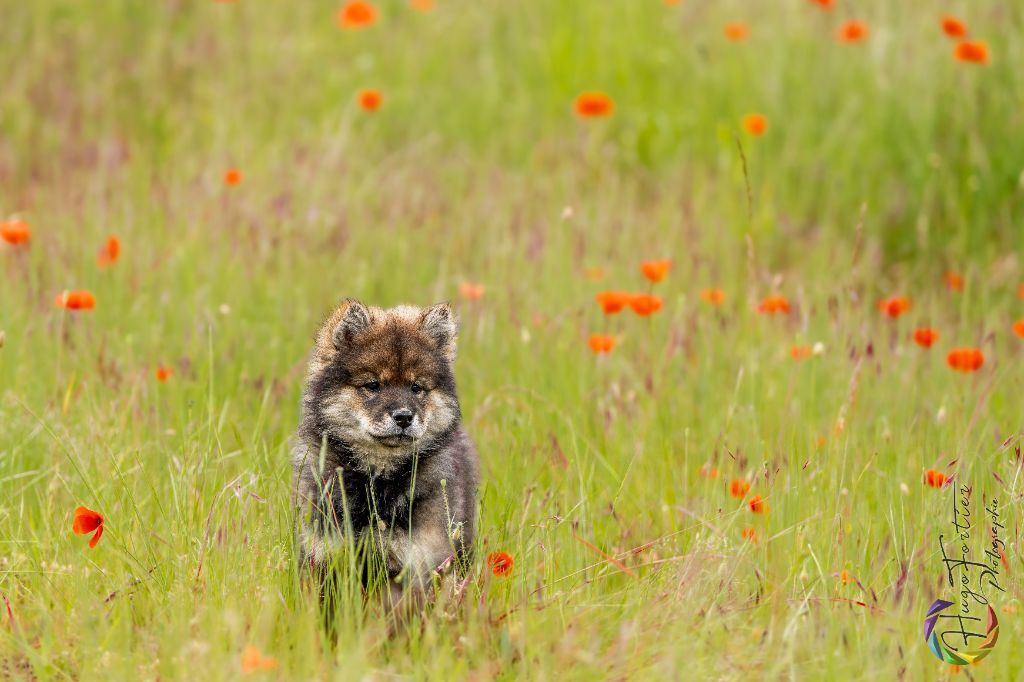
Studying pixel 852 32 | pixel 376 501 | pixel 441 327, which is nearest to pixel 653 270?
pixel 441 327

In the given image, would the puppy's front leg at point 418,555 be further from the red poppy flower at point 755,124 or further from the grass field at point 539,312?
the red poppy flower at point 755,124

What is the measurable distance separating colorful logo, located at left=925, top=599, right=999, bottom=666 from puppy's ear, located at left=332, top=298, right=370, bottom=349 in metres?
2.14

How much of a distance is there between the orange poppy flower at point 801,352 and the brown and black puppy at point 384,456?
1797 millimetres

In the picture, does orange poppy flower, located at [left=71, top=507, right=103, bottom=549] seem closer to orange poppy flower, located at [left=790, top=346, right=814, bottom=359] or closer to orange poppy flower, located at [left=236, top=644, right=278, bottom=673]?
orange poppy flower, located at [left=236, top=644, right=278, bottom=673]

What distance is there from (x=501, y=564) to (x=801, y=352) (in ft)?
6.67

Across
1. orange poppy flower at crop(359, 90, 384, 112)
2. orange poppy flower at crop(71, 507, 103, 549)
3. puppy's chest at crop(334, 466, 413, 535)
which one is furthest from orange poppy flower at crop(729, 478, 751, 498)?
orange poppy flower at crop(359, 90, 384, 112)

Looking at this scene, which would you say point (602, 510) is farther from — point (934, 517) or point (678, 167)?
point (678, 167)

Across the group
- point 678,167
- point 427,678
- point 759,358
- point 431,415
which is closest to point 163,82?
point 678,167

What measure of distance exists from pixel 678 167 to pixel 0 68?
17.0ft

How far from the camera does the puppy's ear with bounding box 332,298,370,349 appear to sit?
4.67 metres

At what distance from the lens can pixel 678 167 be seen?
29.8 ft

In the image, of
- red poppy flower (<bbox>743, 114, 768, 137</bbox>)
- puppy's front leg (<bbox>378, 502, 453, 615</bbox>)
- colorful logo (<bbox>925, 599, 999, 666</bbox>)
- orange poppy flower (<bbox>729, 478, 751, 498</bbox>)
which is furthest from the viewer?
red poppy flower (<bbox>743, 114, 768, 137</bbox>)

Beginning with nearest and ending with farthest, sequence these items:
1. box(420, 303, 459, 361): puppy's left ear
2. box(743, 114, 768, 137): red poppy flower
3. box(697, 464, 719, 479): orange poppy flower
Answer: box(420, 303, 459, 361): puppy's left ear, box(697, 464, 719, 479): orange poppy flower, box(743, 114, 768, 137): red poppy flower

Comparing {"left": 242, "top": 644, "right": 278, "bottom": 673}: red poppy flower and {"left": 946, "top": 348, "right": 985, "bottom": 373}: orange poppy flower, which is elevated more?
{"left": 946, "top": 348, "right": 985, "bottom": 373}: orange poppy flower
